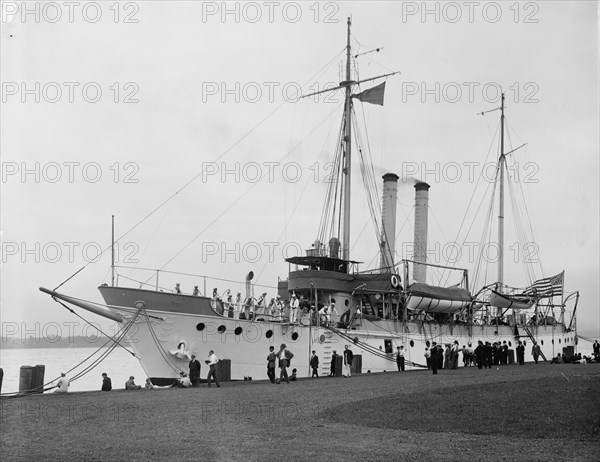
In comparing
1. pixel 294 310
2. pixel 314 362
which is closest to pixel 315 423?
pixel 314 362

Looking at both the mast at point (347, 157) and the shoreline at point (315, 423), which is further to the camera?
the mast at point (347, 157)

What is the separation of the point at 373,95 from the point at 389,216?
7.25 metres

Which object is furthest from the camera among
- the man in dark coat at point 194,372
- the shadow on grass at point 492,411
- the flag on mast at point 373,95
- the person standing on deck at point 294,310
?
the flag on mast at point 373,95

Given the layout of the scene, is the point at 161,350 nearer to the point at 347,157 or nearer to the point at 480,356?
the point at 480,356

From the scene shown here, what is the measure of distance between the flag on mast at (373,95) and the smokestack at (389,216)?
16.9 feet

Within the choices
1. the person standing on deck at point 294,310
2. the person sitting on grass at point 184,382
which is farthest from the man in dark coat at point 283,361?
the person standing on deck at point 294,310

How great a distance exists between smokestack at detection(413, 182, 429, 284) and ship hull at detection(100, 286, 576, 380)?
30.0 feet

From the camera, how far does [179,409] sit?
1664 cm

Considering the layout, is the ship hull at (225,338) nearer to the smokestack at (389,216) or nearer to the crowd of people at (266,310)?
the crowd of people at (266,310)

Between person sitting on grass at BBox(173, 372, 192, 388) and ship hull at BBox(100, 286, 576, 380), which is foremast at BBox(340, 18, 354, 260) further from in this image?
person sitting on grass at BBox(173, 372, 192, 388)

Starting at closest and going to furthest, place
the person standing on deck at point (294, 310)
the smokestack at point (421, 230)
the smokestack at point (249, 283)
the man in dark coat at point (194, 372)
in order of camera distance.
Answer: the man in dark coat at point (194, 372), the smokestack at point (249, 283), the person standing on deck at point (294, 310), the smokestack at point (421, 230)

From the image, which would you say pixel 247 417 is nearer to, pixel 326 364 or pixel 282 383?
pixel 282 383

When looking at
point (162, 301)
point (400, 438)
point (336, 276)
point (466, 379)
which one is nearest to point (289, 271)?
point (336, 276)

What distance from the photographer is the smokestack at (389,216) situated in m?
40.6
